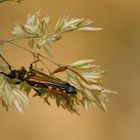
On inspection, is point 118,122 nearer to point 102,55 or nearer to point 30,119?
point 102,55

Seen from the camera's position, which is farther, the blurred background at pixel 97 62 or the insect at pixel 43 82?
the blurred background at pixel 97 62

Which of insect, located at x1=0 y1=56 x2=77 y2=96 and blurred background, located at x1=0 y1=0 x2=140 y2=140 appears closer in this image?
insect, located at x1=0 y1=56 x2=77 y2=96

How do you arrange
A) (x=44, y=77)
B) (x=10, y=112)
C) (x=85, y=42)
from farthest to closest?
(x=85, y=42), (x=10, y=112), (x=44, y=77)

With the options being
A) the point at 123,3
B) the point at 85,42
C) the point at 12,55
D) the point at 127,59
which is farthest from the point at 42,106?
the point at 123,3

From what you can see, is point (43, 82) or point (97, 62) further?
point (97, 62)
